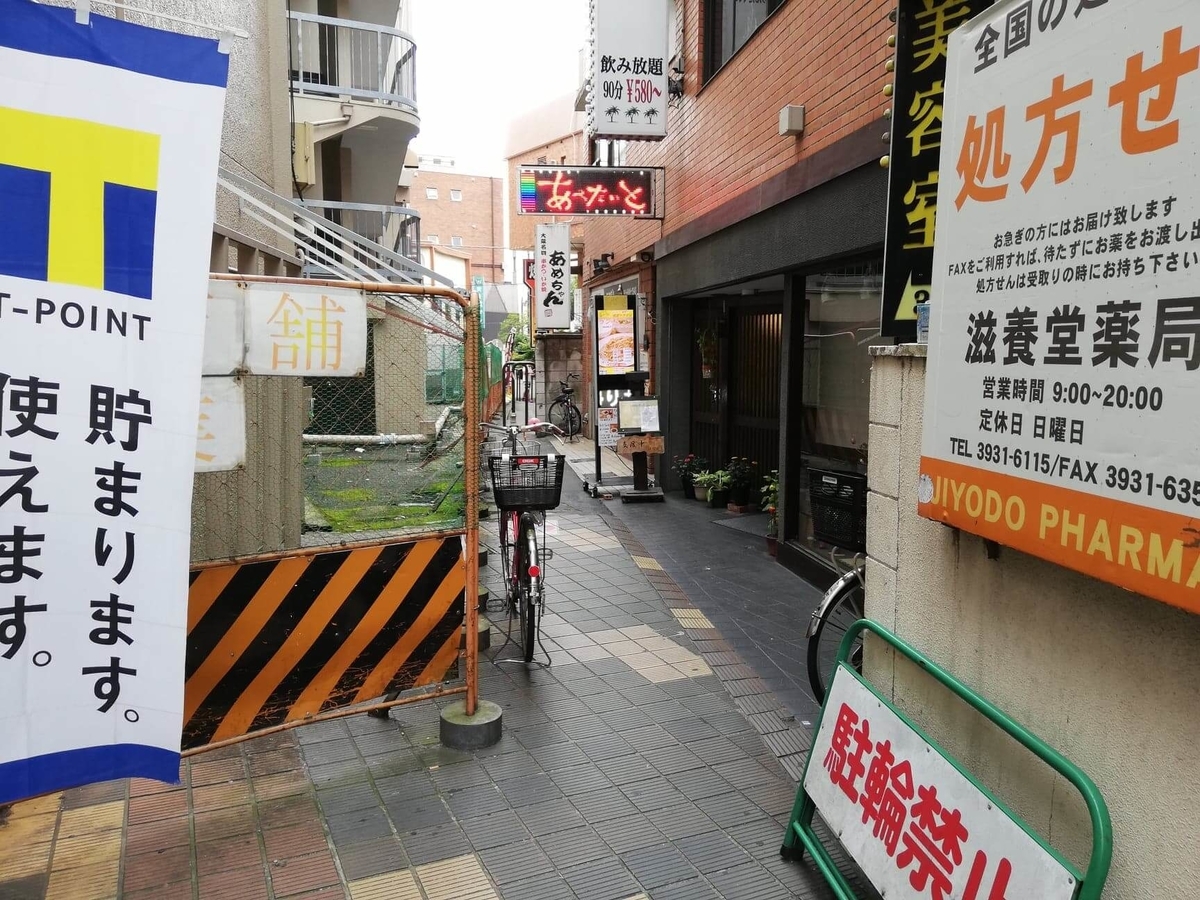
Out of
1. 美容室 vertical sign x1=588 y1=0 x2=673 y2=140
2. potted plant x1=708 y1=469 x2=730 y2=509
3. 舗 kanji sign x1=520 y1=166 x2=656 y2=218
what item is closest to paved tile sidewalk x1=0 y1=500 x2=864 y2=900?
potted plant x1=708 y1=469 x2=730 y2=509

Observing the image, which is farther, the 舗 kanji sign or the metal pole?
the 舗 kanji sign

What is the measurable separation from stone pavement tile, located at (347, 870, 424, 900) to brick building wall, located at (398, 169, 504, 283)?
5818 cm

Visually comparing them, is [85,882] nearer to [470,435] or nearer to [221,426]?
[221,426]

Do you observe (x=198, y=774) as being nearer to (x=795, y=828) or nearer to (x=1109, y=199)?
(x=795, y=828)

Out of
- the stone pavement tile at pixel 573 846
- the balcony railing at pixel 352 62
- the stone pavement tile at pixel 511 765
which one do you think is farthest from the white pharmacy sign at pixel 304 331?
the balcony railing at pixel 352 62

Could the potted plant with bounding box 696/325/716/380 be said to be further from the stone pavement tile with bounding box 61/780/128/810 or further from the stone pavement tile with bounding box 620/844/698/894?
the stone pavement tile with bounding box 61/780/128/810

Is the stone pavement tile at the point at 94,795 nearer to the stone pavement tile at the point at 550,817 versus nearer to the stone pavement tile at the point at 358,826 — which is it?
the stone pavement tile at the point at 358,826

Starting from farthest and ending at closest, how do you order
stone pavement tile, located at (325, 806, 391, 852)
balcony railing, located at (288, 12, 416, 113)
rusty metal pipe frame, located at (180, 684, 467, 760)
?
1. balcony railing, located at (288, 12, 416, 113)
2. rusty metal pipe frame, located at (180, 684, 467, 760)
3. stone pavement tile, located at (325, 806, 391, 852)

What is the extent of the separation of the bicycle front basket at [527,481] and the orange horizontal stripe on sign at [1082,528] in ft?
10.2

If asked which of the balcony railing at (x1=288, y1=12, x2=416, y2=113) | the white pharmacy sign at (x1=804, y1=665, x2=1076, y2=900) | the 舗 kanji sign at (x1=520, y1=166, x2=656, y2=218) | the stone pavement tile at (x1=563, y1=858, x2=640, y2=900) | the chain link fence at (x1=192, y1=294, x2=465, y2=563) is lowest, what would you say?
the stone pavement tile at (x1=563, y1=858, x2=640, y2=900)

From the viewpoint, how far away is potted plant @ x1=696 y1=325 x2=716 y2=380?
12195mm

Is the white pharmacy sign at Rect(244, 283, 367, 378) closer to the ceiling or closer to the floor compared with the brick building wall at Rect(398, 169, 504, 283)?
closer to the floor

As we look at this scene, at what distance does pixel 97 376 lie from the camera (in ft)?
8.13

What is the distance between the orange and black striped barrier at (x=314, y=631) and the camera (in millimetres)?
3773
